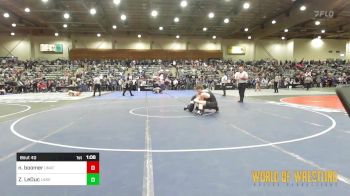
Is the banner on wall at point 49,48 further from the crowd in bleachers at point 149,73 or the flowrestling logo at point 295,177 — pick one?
the flowrestling logo at point 295,177

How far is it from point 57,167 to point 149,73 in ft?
108

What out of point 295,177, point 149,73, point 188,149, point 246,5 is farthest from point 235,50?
point 295,177

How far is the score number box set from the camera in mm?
2641

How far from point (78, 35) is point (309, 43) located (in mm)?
32349

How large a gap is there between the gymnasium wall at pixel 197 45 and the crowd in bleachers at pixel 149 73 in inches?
166

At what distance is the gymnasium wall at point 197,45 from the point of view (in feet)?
135

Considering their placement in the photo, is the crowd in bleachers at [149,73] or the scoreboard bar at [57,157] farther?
the crowd in bleachers at [149,73]

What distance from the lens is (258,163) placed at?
4.63 meters

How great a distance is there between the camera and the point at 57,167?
263cm

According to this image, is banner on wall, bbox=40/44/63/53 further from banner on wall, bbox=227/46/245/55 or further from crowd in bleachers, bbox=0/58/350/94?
banner on wall, bbox=227/46/245/55

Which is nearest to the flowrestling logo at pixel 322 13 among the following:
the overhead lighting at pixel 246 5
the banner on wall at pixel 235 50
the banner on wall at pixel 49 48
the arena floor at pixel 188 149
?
the overhead lighting at pixel 246 5

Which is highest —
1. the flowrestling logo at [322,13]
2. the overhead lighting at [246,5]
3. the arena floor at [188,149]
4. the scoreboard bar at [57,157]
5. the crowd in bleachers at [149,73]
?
the overhead lighting at [246,5]

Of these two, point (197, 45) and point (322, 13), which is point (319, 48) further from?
point (322, 13)

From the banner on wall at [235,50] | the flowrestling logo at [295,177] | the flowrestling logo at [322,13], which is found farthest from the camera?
the banner on wall at [235,50]
